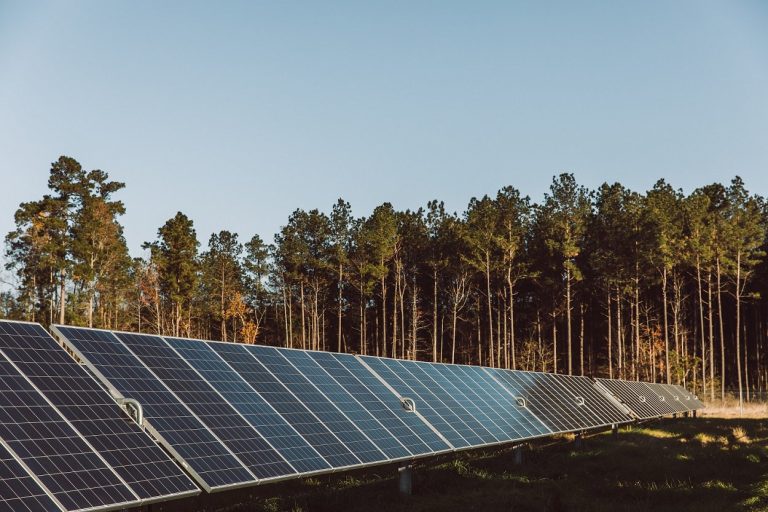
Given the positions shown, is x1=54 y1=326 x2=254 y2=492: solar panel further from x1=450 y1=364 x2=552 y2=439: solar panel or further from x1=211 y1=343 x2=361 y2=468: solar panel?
x1=450 y1=364 x2=552 y2=439: solar panel

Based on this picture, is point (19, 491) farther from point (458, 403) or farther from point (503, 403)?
point (503, 403)

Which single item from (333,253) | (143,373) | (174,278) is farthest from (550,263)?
(143,373)

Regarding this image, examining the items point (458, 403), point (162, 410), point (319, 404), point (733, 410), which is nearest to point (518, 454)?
point (458, 403)

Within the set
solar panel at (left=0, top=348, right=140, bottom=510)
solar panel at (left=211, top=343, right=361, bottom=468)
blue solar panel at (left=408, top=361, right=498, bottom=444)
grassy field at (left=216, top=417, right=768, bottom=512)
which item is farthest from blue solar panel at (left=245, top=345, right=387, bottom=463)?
solar panel at (left=0, top=348, right=140, bottom=510)

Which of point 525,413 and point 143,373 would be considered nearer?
point 143,373

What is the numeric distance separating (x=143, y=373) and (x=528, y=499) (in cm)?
1033

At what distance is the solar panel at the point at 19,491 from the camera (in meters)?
9.72

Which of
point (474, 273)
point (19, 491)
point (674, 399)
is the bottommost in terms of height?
point (674, 399)

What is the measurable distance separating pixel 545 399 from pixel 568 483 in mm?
6993

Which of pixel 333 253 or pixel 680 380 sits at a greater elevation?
pixel 333 253

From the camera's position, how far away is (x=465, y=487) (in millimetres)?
21359

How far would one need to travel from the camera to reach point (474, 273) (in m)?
84.9

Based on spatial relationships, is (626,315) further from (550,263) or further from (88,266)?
(88,266)

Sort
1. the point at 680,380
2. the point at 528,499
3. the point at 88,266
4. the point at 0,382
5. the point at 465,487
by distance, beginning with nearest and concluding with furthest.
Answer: the point at 0,382, the point at 528,499, the point at 465,487, the point at 88,266, the point at 680,380
